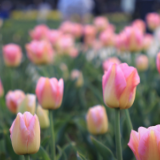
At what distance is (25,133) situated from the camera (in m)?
0.73

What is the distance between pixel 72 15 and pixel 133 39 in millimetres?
3315

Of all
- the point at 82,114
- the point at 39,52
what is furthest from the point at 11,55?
the point at 82,114

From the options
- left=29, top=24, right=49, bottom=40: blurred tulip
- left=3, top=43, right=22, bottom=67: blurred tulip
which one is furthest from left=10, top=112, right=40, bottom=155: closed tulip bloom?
left=29, top=24, right=49, bottom=40: blurred tulip

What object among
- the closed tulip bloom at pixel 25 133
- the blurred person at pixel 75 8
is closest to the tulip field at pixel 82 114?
the closed tulip bloom at pixel 25 133

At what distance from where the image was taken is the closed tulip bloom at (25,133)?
73 centimetres

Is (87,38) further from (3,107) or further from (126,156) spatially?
(126,156)

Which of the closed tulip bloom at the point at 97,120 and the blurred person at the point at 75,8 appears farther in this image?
the blurred person at the point at 75,8

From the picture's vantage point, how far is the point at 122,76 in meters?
0.73

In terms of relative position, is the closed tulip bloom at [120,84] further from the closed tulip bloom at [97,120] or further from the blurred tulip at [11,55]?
the blurred tulip at [11,55]

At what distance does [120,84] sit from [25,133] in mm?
285

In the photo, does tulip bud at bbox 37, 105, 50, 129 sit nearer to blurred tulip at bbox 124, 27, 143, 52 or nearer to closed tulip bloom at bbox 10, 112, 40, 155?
closed tulip bloom at bbox 10, 112, 40, 155

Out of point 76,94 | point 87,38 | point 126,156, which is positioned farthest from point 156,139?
point 87,38

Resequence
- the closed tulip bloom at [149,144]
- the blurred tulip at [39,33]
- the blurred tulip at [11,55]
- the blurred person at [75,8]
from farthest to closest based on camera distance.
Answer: the blurred person at [75,8] < the blurred tulip at [39,33] < the blurred tulip at [11,55] < the closed tulip bloom at [149,144]

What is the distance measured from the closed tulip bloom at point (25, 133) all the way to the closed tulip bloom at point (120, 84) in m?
0.21
